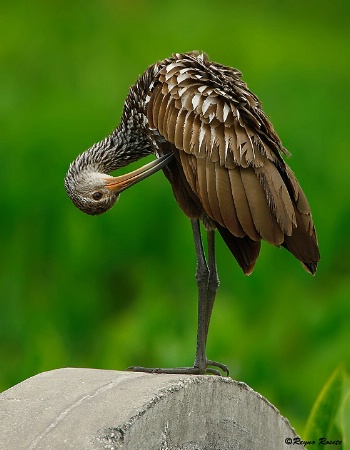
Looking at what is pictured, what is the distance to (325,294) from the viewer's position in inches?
480

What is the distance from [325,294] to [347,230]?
1.03 meters

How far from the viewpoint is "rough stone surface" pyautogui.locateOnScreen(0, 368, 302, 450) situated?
4191 millimetres

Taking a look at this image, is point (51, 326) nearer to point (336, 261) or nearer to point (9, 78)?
point (336, 261)

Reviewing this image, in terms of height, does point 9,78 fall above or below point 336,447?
above

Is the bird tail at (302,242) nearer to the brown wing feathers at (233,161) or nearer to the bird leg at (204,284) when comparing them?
the brown wing feathers at (233,161)

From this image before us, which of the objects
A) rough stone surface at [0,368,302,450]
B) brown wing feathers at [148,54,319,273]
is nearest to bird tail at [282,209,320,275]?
brown wing feathers at [148,54,319,273]

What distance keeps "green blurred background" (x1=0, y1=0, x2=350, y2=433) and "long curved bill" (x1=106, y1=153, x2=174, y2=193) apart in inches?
135

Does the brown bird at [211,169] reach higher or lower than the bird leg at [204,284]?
higher

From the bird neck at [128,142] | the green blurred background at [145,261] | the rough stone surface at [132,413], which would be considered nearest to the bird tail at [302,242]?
the rough stone surface at [132,413]

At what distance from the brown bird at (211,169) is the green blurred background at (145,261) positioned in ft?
10.9

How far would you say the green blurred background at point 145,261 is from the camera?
31.9ft

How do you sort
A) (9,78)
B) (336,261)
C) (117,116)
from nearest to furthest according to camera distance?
(336,261) → (117,116) → (9,78)

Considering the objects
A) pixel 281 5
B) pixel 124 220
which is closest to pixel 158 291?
pixel 124 220

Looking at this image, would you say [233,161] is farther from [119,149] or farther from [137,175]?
[119,149]
